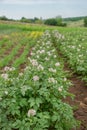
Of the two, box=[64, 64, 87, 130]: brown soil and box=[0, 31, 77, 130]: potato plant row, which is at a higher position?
box=[0, 31, 77, 130]: potato plant row

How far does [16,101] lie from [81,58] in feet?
17.1

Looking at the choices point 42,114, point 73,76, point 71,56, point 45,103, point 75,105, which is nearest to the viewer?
point 42,114

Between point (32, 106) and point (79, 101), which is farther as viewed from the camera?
point (79, 101)

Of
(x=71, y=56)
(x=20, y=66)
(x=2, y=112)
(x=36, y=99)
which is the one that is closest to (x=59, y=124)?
(x=36, y=99)

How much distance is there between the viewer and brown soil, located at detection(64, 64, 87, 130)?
5679 mm

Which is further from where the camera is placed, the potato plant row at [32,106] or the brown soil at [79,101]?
the brown soil at [79,101]

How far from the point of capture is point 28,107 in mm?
4367

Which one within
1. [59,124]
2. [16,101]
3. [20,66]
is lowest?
[20,66]

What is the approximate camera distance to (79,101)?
22.1 feet

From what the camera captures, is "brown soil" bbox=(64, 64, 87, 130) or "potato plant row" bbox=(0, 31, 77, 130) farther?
"brown soil" bbox=(64, 64, 87, 130)

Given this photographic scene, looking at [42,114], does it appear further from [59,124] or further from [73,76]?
[73,76]

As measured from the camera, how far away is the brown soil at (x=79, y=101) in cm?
568

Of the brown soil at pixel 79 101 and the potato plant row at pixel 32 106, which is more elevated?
the potato plant row at pixel 32 106

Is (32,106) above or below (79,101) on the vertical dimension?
above
